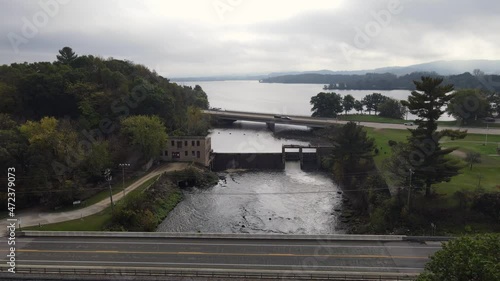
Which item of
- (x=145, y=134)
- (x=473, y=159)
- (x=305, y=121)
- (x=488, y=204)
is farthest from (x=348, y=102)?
(x=488, y=204)

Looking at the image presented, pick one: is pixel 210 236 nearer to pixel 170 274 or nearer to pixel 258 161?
pixel 170 274

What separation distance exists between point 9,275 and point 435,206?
3935 cm

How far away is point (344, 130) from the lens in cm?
5325

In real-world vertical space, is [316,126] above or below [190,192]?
above

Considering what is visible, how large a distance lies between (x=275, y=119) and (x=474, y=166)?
64.0 metres

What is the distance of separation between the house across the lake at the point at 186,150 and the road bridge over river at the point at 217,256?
30.4 meters

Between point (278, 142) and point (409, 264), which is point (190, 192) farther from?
point (278, 142)

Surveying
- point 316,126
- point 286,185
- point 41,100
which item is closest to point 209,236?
point 286,185

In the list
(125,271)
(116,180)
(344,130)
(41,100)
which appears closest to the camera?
(125,271)

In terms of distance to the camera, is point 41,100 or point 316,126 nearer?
point 41,100

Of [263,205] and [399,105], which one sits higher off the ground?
[399,105]

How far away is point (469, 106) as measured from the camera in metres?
76.9

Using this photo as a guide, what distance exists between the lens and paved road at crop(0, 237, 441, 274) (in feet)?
88.3

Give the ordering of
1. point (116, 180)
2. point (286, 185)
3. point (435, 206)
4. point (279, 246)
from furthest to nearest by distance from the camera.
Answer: point (286, 185) → point (116, 180) → point (435, 206) → point (279, 246)
